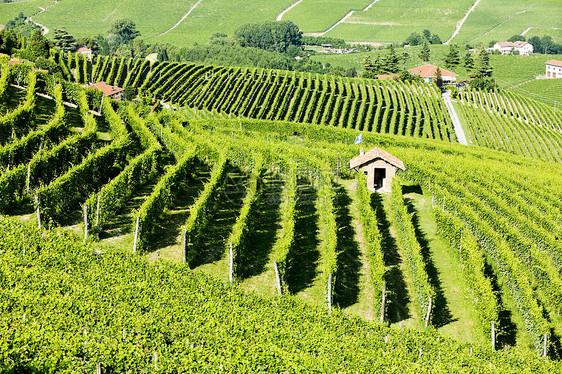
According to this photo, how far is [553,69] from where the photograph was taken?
13450 cm

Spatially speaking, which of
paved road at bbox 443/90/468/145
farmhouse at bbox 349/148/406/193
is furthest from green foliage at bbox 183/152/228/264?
paved road at bbox 443/90/468/145

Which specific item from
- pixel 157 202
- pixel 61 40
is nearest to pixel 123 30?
pixel 61 40

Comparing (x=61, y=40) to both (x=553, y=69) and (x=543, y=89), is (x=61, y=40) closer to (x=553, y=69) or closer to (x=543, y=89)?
(x=543, y=89)

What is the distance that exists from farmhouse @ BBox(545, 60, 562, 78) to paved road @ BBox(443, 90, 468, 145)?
51.8m

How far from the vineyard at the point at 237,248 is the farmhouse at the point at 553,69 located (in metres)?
94.2

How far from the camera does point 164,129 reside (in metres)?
41.5

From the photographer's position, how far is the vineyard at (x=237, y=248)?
16609 millimetres

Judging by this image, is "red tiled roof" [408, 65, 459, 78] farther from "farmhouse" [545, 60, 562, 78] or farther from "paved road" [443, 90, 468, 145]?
"farmhouse" [545, 60, 562, 78]

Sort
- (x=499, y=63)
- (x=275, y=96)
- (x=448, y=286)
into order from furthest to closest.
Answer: (x=499, y=63)
(x=275, y=96)
(x=448, y=286)

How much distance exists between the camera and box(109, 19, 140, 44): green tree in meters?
175

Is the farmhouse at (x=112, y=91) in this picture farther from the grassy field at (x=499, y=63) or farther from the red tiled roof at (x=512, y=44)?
the red tiled roof at (x=512, y=44)

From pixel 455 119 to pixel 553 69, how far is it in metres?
71.1

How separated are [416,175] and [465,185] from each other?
3.34m

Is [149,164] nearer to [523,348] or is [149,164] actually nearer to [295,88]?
[523,348]
